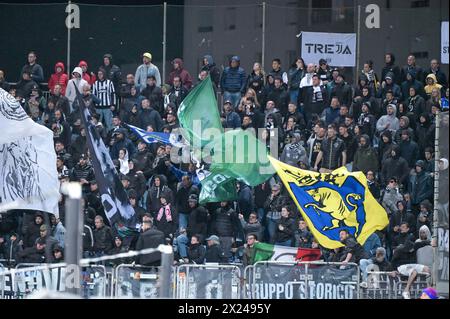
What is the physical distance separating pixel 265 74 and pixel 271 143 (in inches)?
80.1

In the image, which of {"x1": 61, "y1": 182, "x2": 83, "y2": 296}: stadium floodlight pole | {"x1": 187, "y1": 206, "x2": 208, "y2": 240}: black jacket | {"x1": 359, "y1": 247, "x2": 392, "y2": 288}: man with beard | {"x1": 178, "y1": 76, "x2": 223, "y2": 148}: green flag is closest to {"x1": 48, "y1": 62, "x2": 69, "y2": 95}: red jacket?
{"x1": 178, "y1": 76, "x2": 223, "y2": 148}: green flag

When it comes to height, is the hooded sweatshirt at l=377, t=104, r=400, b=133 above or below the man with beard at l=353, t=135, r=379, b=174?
above

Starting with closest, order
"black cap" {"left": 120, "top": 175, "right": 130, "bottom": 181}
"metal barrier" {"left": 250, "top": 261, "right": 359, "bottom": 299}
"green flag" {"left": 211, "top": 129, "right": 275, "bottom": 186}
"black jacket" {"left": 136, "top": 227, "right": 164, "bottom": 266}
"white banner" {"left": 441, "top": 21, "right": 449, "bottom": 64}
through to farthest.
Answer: "metal barrier" {"left": 250, "top": 261, "right": 359, "bottom": 299}
"black jacket" {"left": 136, "top": 227, "right": 164, "bottom": 266}
"green flag" {"left": 211, "top": 129, "right": 275, "bottom": 186}
"black cap" {"left": 120, "top": 175, "right": 130, "bottom": 181}
"white banner" {"left": 441, "top": 21, "right": 449, "bottom": 64}

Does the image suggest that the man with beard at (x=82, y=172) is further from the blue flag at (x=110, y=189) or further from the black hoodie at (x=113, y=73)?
the black hoodie at (x=113, y=73)

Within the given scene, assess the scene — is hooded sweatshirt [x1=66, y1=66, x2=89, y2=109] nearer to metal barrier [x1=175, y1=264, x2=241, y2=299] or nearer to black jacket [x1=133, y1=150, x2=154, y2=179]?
black jacket [x1=133, y1=150, x2=154, y2=179]

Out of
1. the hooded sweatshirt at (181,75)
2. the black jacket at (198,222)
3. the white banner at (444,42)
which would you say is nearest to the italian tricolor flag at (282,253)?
the black jacket at (198,222)

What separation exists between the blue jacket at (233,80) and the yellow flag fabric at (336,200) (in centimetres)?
360

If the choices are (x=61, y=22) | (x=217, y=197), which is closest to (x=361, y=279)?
(x=217, y=197)

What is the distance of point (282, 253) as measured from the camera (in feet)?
63.6

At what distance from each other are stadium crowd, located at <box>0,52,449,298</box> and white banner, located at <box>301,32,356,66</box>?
35 centimetres

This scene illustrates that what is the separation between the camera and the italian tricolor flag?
19.4 metres

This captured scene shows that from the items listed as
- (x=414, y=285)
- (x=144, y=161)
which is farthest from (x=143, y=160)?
(x=414, y=285)

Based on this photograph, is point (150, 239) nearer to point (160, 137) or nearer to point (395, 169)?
point (160, 137)

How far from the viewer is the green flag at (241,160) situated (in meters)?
21.5
